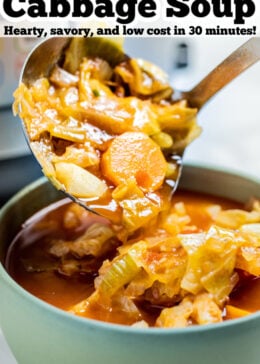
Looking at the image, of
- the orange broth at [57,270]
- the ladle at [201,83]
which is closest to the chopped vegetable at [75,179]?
the ladle at [201,83]

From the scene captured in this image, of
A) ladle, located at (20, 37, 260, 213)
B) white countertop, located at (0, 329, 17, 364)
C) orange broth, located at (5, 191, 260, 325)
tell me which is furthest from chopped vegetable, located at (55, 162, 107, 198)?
white countertop, located at (0, 329, 17, 364)

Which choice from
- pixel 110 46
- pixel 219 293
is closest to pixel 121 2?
pixel 110 46

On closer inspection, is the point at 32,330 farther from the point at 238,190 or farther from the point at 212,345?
the point at 238,190

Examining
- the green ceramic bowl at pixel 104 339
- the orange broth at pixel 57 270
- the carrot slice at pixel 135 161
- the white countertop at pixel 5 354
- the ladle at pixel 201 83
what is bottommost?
the white countertop at pixel 5 354

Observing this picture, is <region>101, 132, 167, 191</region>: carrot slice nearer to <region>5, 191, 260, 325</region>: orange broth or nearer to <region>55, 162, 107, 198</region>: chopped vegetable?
<region>55, 162, 107, 198</region>: chopped vegetable

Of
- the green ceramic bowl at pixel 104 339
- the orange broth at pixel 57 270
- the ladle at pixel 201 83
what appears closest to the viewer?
the green ceramic bowl at pixel 104 339

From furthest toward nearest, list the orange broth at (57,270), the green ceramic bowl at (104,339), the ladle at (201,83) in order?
1. the ladle at (201,83)
2. the orange broth at (57,270)
3. the green ceramic bowl at (104,339)

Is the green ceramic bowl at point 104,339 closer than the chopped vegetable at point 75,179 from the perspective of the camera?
Yes

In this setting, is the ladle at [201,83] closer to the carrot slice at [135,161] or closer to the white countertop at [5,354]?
the carrot slice at [135,161]
